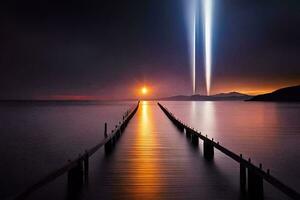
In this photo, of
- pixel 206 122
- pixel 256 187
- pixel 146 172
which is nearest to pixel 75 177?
pixel 146 172

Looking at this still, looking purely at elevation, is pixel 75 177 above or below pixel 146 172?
above

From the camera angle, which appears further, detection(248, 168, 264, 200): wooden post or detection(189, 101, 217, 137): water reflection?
detection(189, 101, 217, 137): water reflection

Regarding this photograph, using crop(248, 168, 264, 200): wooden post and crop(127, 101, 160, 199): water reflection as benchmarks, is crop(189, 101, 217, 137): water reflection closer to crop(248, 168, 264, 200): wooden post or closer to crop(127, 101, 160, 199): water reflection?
crop(127, 101, 160, 199): water reflection

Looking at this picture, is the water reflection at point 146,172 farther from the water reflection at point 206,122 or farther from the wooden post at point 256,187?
the water reflection at point 206,122

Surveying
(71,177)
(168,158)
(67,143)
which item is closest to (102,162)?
(168,158)

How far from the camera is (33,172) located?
46.0 ft

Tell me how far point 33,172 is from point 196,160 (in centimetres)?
834

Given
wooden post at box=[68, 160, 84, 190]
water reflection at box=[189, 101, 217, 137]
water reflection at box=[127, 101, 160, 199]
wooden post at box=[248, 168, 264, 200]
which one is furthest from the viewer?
water reflection at box=[189, 101, 217, 137]

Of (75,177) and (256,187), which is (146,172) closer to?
(75,177)

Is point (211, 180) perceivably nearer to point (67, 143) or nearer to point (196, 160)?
point (196, 160)

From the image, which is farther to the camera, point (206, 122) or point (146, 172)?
point (206, 122)

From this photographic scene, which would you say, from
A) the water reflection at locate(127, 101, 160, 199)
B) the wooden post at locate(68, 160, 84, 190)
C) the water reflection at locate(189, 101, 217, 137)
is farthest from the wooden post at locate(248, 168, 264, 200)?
the water reflection at locate(189, 101, 217, 137)

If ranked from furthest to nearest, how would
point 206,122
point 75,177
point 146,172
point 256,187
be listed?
point 206,122 < point 146,172 < point 75,177 < point 256,187

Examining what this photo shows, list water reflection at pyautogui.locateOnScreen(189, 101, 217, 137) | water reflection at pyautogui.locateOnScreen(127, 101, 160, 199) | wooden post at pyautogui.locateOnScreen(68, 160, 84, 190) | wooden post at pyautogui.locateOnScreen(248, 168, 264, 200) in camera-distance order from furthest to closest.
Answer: water reflection at pyautogui.locateOnScreen(189, 101, 217, 137) < wooden post at pyautogui.locateOnScreen(68, 160, 84, 190) < water reflection at pyautogui.locateOnScreen(127, 101, 160, 199) < wooden post at pyautogui.locateOnScreen(248, 168, 264, 200)
